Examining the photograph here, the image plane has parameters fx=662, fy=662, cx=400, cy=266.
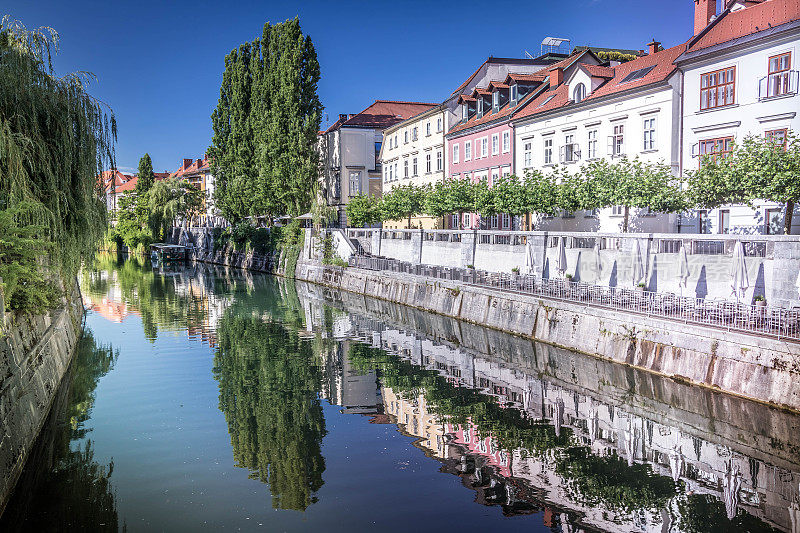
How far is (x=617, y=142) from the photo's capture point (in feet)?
107

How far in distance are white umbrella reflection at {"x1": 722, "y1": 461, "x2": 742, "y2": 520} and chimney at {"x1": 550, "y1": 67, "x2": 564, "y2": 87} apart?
30.4m

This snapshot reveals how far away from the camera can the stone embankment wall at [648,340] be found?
14289 mm

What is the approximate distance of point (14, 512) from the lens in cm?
1035

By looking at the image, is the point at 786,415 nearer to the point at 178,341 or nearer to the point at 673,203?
the point at 673,203

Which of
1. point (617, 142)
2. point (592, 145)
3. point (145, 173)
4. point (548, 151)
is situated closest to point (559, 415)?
point (617, 142)

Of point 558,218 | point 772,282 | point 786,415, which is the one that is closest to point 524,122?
point 558,218

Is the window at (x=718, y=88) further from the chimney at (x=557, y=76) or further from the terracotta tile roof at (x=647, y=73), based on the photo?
the chimney at (x=557, y=76)

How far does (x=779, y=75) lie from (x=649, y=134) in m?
6.33

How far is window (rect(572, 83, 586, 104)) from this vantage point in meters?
35.1

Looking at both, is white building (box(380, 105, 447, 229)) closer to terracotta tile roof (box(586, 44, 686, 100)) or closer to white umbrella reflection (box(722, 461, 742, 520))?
terracotta tile roof (box(586, 44, 686, 100))

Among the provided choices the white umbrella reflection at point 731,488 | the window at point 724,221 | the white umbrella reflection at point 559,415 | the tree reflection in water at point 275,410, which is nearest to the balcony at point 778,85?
the window at point 724,221

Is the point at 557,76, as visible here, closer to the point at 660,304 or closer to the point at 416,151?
the point at 416,151

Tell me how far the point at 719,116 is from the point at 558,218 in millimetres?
10185

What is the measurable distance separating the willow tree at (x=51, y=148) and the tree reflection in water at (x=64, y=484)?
12.2ft
